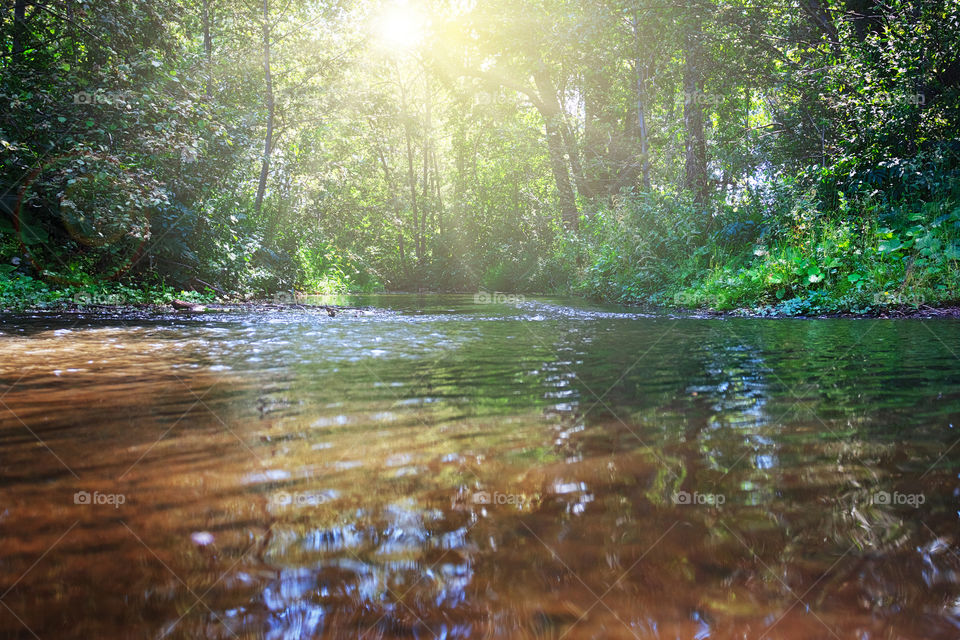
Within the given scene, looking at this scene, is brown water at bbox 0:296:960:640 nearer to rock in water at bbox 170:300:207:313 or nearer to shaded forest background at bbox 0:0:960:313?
rock in water at bbox 170:300:207:313

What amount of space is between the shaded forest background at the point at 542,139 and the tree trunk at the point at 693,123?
7 centimetres

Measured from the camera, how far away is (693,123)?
570 inches

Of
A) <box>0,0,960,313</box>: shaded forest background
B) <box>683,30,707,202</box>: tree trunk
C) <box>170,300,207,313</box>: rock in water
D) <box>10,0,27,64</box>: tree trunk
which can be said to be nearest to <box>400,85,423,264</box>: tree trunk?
<box>0,0,960,313</box>: shaded forest background

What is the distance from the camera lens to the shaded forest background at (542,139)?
9.16 metres

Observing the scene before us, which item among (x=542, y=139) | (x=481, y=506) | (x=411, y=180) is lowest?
(x=481, y=506)

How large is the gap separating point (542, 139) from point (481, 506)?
20.1 metres

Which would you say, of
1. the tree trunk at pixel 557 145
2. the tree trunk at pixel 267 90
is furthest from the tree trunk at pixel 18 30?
the tree trunk at pixel 557 145

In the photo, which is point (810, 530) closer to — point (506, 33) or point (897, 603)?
point (897, 603)

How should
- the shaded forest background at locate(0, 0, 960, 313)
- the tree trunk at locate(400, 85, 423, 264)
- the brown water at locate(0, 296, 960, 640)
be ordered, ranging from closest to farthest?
the brown water at locate(0, 296, 960, 640) → the shaded forest background at locate(0, 0, 960, 313) → the tree trunk at locate(400, 85, 423, 264)

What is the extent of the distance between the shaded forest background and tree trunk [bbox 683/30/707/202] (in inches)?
2.8

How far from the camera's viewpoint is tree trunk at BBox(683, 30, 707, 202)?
537 inches

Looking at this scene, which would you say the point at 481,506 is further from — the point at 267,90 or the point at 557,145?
the point at 557,145

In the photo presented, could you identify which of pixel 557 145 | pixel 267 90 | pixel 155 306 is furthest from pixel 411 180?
pixel 155 306

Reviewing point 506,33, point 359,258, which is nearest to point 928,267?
point 506,33
